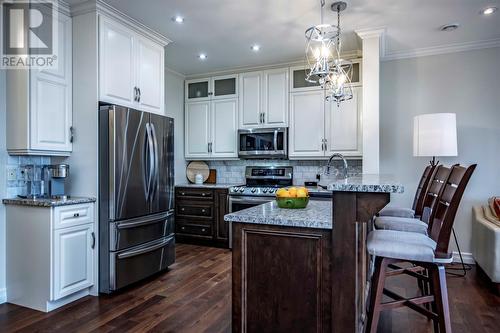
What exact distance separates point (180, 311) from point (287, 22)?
2.88 m

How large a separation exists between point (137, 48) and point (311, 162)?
9.04ft

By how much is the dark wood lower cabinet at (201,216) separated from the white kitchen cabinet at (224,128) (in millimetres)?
689

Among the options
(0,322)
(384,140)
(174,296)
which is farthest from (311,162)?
(0,322)

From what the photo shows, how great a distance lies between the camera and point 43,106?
9.14 feet

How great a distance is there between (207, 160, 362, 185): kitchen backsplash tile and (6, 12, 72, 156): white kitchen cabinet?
260 cm

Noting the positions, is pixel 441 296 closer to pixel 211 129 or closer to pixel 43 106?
pixel 43 106

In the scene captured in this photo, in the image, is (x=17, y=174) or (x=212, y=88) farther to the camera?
(x=212, y=88)

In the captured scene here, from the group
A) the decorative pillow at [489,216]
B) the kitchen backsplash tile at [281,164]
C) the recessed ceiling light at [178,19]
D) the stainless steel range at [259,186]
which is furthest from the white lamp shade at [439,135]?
the recessed ceiling light at [178,19]

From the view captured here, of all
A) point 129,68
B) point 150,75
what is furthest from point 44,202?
point 150,75

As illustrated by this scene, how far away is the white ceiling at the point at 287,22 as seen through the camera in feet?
9.45

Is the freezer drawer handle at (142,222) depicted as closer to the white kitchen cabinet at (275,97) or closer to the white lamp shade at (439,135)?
the white kitchen cabinet at (275,97)

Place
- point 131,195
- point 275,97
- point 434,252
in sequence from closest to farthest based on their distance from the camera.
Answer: point 434,252
point 131,195
point 275,97

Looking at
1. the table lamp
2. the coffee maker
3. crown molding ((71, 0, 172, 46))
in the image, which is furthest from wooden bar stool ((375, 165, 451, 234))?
crown molding ((71, 0, 172, 46))

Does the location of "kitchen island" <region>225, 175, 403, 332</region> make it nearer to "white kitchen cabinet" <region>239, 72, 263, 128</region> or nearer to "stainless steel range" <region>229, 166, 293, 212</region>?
"stainless steel range" <region>229, 166, 293, 212</region>
